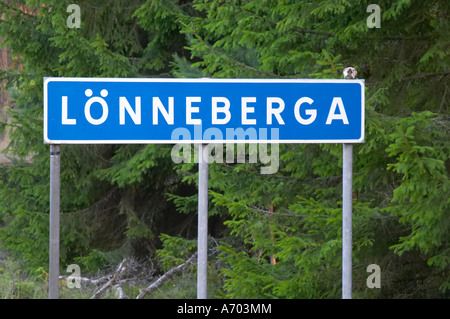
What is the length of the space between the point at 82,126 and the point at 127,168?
25.2 feet

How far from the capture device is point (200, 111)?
122 inches

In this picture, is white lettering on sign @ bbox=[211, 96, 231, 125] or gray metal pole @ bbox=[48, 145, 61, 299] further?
white lettering on sign @ bbox=[211, 96, 231, 125]

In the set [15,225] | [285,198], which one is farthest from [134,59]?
[285,198]

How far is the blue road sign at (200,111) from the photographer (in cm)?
303

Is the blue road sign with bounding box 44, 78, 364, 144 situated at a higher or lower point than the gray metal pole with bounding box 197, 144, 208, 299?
higher

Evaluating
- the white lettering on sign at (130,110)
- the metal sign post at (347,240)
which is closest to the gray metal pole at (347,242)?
the metal sign post at (347,240)

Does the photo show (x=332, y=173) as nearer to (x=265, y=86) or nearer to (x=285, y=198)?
(x=285, y=198)

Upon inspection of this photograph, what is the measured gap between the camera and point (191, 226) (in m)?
12.4

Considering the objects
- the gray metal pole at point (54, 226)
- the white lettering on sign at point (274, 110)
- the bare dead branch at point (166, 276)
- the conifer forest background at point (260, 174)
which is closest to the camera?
the gray metal pole at point (54, 226)

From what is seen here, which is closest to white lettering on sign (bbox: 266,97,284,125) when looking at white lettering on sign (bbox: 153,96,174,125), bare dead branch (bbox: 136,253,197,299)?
white lettering on sign (bbox: 153,96,174,125)

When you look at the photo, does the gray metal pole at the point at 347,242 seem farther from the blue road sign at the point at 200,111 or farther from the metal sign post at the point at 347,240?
the blue road sign at the point at 200,111

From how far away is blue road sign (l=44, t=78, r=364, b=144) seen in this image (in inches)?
119

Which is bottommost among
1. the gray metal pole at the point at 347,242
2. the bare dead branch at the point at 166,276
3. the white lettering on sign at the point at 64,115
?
the bare dead branch at the point at 166,276

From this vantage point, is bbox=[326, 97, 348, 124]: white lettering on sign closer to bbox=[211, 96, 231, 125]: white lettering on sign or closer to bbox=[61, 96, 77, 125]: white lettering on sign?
bbox=[211, 96, 231, 125]: white lettering on sign
